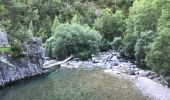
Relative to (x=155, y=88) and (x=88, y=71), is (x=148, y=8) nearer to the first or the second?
(x=88, y=71)

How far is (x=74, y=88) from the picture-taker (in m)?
50.1

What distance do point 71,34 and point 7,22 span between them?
21685 mm

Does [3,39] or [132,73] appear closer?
[3,39]

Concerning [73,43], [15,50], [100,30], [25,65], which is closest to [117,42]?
[100,30]

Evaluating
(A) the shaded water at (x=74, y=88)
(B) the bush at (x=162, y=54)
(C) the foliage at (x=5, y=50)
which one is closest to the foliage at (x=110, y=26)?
(A) the shaded water at (x=74, y=88)

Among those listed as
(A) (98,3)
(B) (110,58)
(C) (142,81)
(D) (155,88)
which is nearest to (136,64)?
(B) (110,58)

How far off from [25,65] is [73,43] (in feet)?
75.0

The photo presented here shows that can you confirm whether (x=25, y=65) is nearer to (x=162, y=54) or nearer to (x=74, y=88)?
(x=74, y=88)

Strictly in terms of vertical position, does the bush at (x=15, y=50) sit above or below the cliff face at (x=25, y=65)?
above

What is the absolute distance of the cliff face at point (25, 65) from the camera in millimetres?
55287

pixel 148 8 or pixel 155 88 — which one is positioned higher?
pixel 148 8

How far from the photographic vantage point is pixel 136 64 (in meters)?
72.5

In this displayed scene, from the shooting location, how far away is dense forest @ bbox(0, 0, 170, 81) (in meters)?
53.3

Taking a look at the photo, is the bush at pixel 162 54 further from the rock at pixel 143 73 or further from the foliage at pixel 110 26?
the foliage at pixel 110 26
